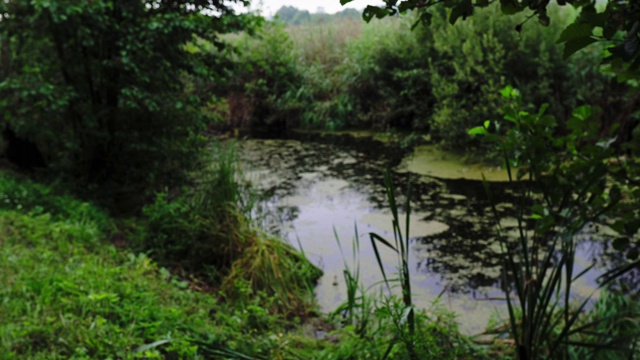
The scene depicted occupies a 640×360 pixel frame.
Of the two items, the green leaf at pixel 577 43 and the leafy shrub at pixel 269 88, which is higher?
the leafy shrub at pixel 269 88

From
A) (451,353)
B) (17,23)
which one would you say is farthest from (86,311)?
(17,23)

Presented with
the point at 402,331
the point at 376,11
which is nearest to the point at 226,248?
the point at 402,331

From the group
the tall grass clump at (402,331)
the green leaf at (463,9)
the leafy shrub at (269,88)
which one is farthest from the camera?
the leafy shrub at (269,88)

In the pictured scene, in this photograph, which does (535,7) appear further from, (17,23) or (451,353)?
(17,23)

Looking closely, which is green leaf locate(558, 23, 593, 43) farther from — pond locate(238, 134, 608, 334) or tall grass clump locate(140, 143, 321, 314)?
tall grass clump locate(140, 143, 321, 314)

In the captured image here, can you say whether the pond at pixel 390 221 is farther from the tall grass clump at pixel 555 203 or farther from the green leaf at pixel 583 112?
the green leaf at pixel 583 112

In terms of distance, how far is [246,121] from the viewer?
10359 mm

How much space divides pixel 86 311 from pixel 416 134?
654 centimetres

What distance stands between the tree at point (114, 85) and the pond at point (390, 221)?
94 cm

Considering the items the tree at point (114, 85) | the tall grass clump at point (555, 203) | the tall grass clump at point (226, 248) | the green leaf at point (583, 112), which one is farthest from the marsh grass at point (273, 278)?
the green leaf at point (583, 112)

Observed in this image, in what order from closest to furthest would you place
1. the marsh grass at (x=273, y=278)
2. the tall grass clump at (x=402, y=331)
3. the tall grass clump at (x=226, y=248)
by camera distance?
the tall grass clump at (x=402, y=331) → the marsh grass at (x=273, y=278) → the tall grass clump at (x=226, y=248)

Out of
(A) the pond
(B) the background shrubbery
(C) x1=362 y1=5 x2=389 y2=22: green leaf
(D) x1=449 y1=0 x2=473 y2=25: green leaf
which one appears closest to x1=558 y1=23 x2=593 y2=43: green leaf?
(D) x1=449 y1=0 x2=473 y2=25: green leaf

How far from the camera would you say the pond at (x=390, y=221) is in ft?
10.4

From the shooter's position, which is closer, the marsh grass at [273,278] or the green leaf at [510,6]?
the green leaf at [510,6]
